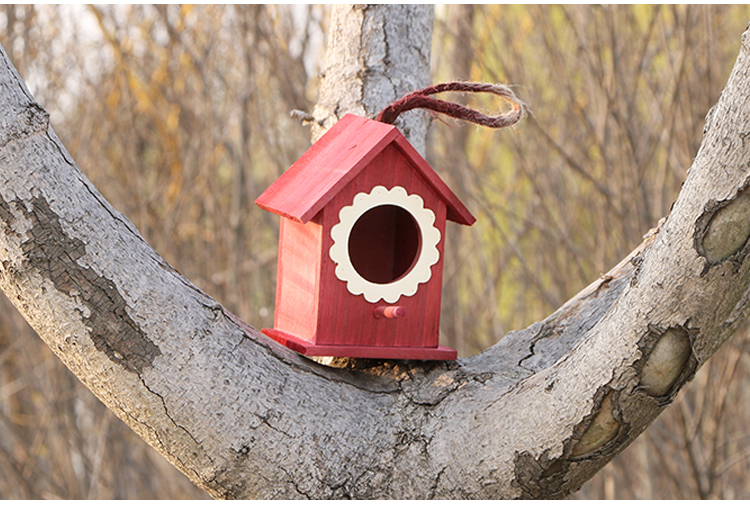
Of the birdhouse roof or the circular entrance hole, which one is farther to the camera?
the circular entrance hole

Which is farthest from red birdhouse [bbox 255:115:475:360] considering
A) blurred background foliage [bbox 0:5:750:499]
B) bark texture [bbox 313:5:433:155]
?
blurred background foliage [bbox 0:5:750:499]

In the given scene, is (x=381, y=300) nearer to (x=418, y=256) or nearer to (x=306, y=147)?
(x=418, y=256)

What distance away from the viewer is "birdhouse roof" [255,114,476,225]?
1.28m

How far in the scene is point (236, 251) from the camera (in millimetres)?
3207

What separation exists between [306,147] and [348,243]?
2065 millimetres

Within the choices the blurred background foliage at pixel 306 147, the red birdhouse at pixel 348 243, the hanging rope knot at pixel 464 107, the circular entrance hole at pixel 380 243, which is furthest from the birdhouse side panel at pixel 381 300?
the blurred background foliage at pixel 306 147

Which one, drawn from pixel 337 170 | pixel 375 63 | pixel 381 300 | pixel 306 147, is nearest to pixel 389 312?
pixel 381 300

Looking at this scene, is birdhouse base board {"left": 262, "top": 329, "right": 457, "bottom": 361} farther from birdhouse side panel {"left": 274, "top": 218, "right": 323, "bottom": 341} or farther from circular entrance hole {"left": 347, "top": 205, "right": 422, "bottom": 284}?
circular entrance hole {"left": 347, "top": 205, "right": 422, "bottom": 284}

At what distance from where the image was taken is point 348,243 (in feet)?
4.50

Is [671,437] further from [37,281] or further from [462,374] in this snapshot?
[37,281]

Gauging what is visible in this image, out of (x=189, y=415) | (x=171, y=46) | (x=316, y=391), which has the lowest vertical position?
(x=189, y=415)

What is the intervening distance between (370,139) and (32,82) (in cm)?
245

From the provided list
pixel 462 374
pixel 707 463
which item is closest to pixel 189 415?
pixel 462 374

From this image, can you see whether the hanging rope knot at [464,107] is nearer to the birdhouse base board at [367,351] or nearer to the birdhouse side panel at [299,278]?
the birdhouse side panel at [299,278]
